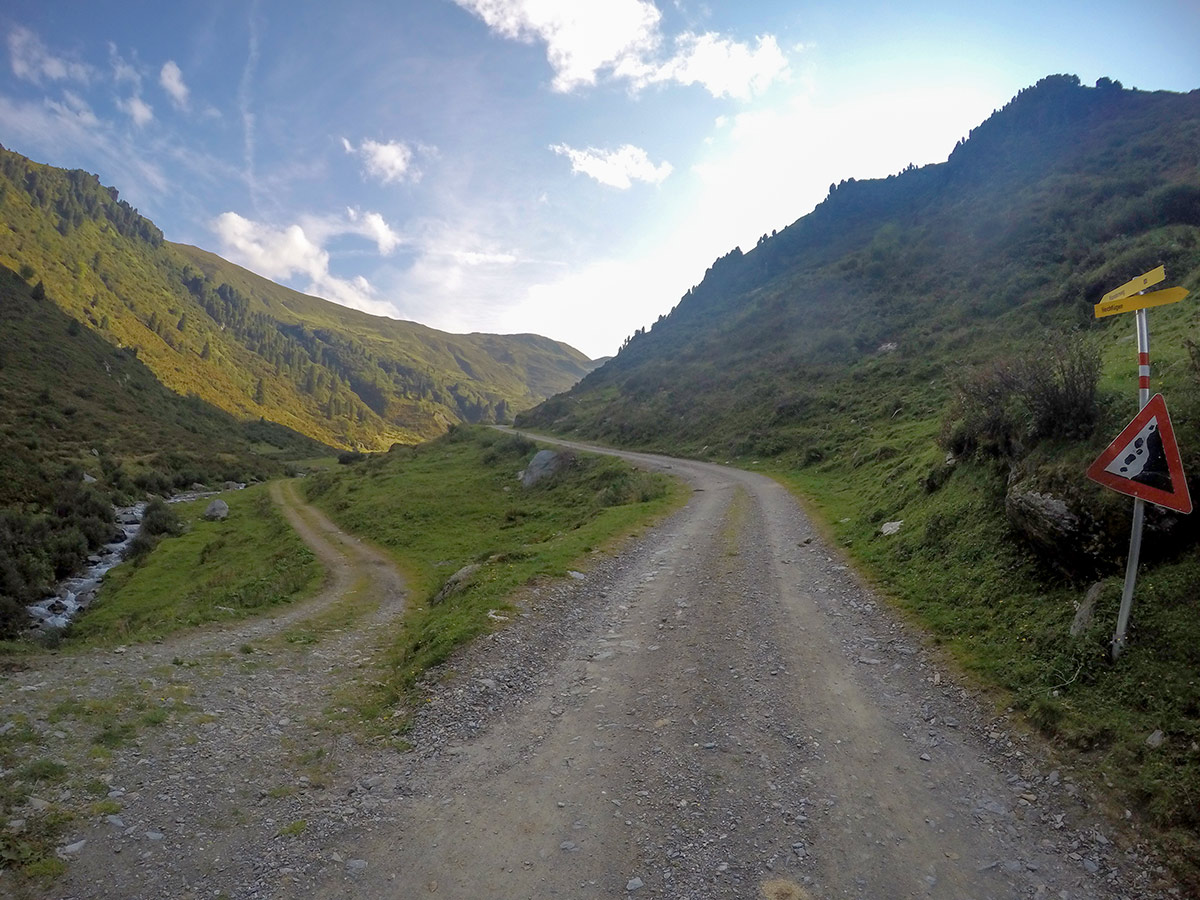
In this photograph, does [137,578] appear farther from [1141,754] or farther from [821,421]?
[821,421]

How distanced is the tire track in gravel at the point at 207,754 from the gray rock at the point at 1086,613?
32.8 feet

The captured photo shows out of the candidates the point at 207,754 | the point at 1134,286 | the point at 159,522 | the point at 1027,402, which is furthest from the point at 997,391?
the point at 159,522

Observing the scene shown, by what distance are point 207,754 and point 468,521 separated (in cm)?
2425

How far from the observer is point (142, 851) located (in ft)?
18.2

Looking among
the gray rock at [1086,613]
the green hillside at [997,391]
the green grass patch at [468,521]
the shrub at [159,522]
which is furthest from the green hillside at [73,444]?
the gray rock at [1086,613]

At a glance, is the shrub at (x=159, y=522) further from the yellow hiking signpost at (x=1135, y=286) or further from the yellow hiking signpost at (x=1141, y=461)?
the yellow hiking signpost at (x=1135, y=286)

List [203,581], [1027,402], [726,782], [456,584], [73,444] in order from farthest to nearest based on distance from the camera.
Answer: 1. [73,444]
2. [203,581]
3. [456,584]
4. [1027,402]
5. [726,782]

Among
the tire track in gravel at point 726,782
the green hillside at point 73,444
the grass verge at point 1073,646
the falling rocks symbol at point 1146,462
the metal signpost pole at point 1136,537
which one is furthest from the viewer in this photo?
the green hillside at point 73,444

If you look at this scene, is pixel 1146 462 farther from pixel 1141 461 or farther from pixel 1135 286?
pixel 1135 286

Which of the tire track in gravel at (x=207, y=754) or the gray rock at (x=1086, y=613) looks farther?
the gray rock at (x=1086, y=613)

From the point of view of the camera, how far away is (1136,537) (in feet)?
21.5

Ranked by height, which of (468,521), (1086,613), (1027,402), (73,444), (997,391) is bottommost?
(468,521)

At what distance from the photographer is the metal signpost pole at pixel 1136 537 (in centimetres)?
648

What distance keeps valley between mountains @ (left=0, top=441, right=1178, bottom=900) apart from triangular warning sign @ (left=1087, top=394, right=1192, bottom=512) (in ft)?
10.6
